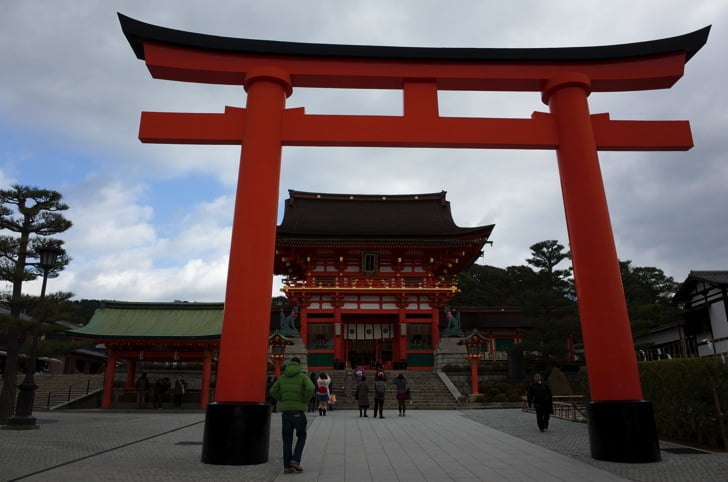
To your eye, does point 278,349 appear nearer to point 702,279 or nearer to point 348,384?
point 348,384

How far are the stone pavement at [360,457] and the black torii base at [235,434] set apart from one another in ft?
0.43

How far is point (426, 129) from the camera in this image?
25.8 feet

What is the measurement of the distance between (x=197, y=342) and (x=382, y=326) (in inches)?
444

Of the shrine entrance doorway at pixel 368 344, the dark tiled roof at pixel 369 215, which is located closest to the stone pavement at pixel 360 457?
the shrine entrance doorway at pixel 368 344

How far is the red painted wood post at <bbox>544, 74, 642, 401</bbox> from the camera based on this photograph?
6.86m

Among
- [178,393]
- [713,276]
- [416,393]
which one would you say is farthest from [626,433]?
[713,276]

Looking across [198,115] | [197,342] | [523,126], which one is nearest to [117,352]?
[197,342]

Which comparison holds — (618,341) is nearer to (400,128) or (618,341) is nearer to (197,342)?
(400,128)

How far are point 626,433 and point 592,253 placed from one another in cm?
254

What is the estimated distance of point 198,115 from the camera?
7.78 meters

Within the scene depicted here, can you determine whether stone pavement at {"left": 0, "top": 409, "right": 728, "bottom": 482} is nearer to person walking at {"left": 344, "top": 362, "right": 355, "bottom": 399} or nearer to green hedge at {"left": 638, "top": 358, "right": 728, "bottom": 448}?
green hedge at {"left": 638, "top": 358, "right": 728, "bottom": 448}

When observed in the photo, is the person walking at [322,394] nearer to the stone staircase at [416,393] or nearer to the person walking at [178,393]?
the stone staircase at [416,393]

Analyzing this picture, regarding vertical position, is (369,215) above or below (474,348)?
above

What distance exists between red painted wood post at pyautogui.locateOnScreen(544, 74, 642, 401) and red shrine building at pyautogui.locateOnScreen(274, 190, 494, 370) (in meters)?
17.7
